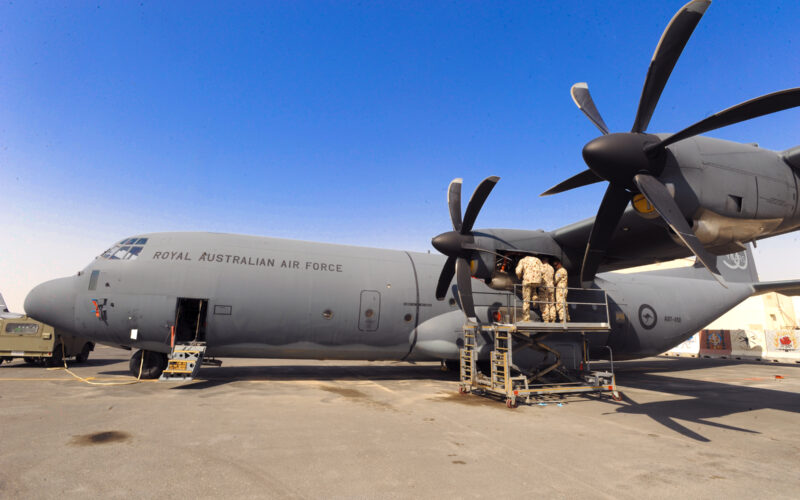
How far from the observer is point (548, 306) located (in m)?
10.9

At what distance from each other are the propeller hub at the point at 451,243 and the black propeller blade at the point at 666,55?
4.91m

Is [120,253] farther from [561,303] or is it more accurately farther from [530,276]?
[561,303]

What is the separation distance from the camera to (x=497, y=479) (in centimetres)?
468

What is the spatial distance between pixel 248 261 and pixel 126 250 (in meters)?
3.50

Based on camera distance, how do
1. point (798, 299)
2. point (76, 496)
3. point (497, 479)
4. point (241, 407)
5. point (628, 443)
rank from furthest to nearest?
point (798, 299) < point (241, 407) < point (628, 443) < point (497, 479) < point (76, 496)

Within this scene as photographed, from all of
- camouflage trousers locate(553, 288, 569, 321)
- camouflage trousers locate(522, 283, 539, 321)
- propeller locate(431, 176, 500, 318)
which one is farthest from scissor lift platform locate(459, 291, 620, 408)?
propeller locate(431, 176, 500, 318)

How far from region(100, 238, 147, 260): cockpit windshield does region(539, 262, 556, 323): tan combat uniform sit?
37.5 feet

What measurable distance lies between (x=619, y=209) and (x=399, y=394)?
22.6 feet

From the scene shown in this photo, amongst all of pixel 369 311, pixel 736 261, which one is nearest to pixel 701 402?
pixel 369 311

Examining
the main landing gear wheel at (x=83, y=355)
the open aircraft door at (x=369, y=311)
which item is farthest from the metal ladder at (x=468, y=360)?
the main landing gear wheel at (x=83, y=355)

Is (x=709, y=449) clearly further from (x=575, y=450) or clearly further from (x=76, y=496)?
(x=76, y=496)

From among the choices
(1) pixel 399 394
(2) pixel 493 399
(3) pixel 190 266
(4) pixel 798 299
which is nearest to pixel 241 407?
(1) pixel 399 394

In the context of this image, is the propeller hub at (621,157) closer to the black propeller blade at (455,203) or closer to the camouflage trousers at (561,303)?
the camouflage trousers at (561,303)

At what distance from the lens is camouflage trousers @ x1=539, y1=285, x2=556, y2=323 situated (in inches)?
425
